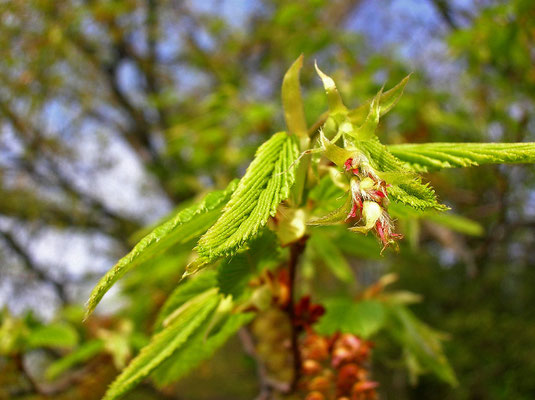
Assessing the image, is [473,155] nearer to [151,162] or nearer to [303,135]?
[303,135]

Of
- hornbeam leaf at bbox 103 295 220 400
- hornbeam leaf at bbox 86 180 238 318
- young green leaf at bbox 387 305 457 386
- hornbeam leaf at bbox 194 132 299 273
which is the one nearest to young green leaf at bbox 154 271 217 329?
hornbeam leaf at bbox 103 295 220 400

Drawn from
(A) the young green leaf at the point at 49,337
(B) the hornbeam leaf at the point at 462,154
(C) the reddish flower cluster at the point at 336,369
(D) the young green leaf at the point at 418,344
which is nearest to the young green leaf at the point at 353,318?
(C) the reddish flower cluster at the point at 336,369

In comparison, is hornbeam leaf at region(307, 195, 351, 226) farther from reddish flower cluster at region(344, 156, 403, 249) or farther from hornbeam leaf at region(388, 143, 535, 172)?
hornbeam leaf at region(388, 143, 535, 172)

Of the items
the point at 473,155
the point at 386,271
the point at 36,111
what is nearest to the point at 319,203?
the point at 473,155

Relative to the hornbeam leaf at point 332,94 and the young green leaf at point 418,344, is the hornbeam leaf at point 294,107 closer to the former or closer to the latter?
the hornbeam leaf at point 332,94

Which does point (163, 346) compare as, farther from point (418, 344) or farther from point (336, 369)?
point (418, 344)

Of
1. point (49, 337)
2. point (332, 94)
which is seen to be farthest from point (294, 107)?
point (49, 337)
